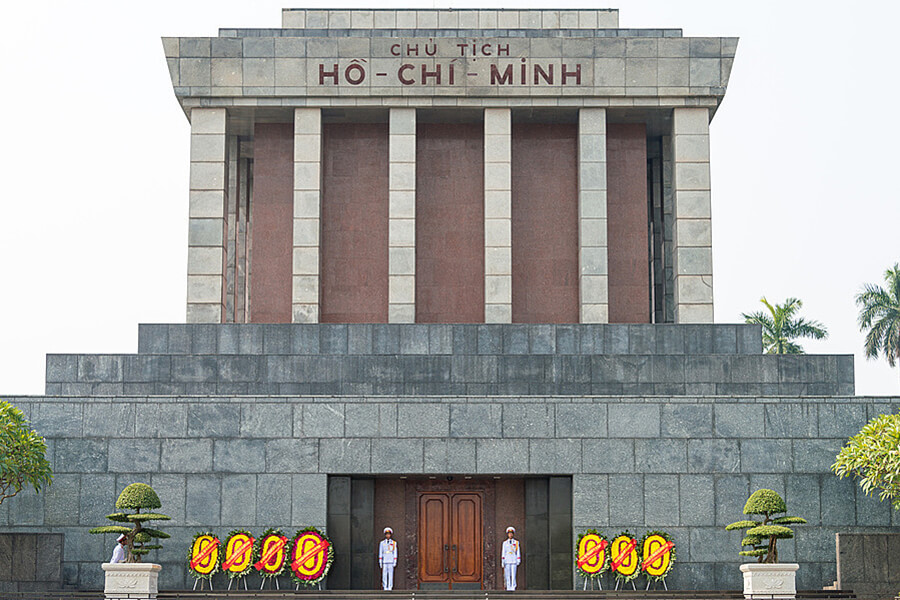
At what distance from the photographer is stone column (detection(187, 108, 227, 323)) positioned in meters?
33.1

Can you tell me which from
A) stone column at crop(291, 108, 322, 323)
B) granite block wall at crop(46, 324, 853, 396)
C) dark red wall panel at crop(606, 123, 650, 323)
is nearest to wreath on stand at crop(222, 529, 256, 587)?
granite block wall at crop(46, 324, 853, 396)

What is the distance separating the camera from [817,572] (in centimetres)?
2702

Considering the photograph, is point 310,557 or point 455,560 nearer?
point 310,557

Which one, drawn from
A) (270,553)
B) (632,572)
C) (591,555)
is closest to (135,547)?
(270,553)

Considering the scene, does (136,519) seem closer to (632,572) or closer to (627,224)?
(632,572)

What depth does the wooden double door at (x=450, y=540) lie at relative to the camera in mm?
28500

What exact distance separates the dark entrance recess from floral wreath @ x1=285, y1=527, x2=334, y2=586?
1.96 ft

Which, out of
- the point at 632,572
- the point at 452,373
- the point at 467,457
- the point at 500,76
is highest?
→ the point at 500,76

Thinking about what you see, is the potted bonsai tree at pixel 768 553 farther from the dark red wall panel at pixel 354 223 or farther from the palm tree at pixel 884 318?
the palm tree at pixel 884 318

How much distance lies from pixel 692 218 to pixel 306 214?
10.0 meters

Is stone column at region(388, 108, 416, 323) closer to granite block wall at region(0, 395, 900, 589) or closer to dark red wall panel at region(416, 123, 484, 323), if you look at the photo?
dark red wall panel at region(416, 123, 484, 323)

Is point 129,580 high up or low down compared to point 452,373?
down

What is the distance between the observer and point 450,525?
94.5 feet

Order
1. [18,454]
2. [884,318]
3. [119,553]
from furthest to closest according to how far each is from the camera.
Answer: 1. [884,318]
2. [18,454]
3. [119,553]
